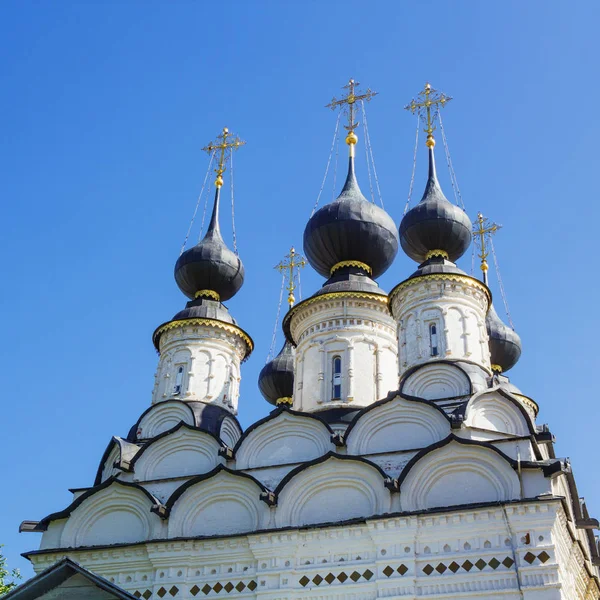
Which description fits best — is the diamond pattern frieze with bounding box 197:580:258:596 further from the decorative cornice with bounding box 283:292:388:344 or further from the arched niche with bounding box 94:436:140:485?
the decorative cornice with bounding box 283:292:388:344

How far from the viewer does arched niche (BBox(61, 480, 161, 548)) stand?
9.62m

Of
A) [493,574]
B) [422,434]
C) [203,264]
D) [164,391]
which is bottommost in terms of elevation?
[493,574]

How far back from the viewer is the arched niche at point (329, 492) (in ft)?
29.0

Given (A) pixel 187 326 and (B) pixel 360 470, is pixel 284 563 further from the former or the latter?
(A) pixel 187 326

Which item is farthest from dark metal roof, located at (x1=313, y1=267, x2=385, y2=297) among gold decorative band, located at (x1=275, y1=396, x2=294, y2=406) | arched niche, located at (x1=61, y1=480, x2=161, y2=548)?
arched niche, located at (x1=61, y1=480, x2=161, y2=548)

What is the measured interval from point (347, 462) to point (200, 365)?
3874 millimetres

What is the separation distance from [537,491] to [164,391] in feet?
19.5

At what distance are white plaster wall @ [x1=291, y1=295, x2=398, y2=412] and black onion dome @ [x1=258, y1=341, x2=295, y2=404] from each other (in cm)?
295

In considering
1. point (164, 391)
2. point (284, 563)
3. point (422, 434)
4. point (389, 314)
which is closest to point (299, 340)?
point (389, 314)

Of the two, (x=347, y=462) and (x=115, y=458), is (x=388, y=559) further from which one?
(x=115, y=458)

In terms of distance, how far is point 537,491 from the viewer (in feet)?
26.9

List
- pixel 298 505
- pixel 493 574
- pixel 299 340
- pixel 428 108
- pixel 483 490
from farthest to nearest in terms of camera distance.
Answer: pixel 428 108 → pixel 299 340 → pixel 298 505 → pixel 483 490 → pixel 493 574

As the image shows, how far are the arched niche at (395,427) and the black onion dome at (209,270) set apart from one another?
438 cm

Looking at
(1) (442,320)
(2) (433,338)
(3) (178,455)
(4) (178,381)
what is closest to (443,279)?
(1) (442,320)
